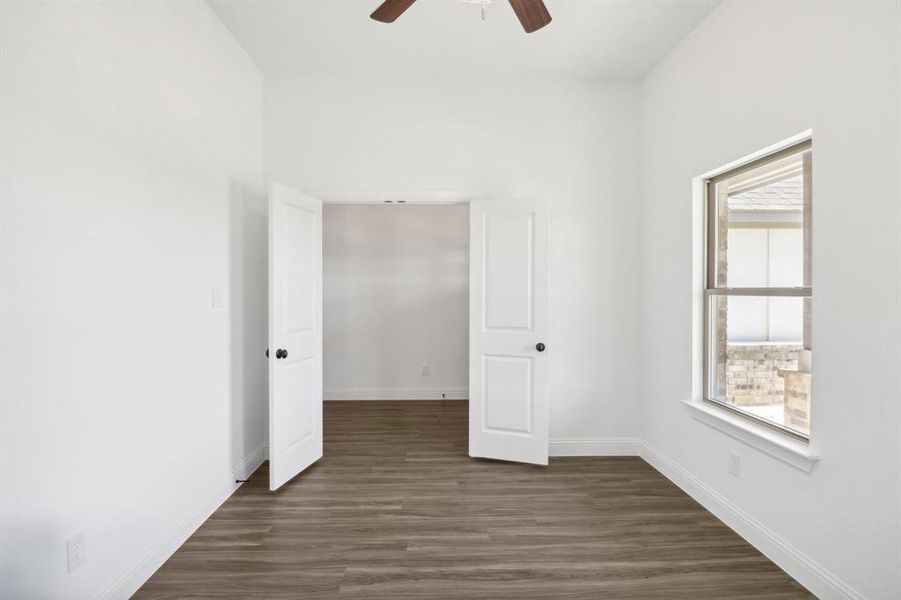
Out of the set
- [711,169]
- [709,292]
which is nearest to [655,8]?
[711,169]

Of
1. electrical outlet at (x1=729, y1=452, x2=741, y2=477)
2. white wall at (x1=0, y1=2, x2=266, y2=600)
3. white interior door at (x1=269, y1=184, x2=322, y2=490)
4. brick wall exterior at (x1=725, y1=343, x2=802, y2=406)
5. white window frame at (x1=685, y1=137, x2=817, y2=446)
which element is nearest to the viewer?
white wall at (x1=0, y1=2, x2=266, y2=600)

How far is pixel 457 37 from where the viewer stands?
290cm

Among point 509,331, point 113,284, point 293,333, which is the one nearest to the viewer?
point 113,284

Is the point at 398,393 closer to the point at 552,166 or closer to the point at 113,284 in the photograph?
the point at 552,166

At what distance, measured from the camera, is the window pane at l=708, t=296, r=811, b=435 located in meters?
2.16

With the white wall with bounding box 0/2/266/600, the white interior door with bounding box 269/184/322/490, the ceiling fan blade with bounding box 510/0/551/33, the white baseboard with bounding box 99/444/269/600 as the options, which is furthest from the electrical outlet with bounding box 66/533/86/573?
the ceiling fan blade with bounding box 510/0/551/33

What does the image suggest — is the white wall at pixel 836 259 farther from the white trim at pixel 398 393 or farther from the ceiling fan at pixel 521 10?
the white trim at pixel 398 393

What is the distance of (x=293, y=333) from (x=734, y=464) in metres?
2.83

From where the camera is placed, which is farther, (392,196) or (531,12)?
(392,196)

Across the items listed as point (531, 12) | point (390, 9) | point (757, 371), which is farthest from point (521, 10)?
point (757, 371)

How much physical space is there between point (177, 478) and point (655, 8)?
374 centimetres

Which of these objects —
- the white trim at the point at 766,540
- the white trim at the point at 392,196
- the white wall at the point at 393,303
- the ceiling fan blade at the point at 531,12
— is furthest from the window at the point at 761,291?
the white wall at the point at 393,303

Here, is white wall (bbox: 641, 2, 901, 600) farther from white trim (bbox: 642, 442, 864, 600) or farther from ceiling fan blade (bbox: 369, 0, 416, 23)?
ceiling fan blade (bbox: 369, 0, 416, 23)

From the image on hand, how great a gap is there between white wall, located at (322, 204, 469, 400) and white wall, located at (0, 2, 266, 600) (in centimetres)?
246
